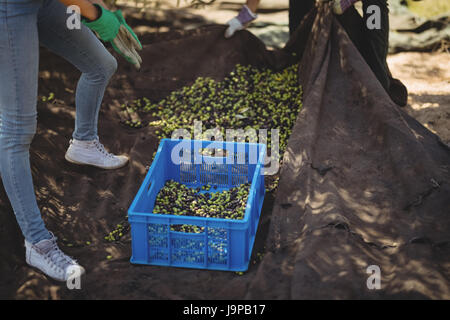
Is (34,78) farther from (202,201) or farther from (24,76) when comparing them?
(202,201)

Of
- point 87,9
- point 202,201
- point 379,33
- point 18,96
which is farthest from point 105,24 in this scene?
point 379,33

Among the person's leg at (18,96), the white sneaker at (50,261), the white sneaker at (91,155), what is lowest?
the white sneaker at (50,261)

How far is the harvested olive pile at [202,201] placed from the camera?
124 inches

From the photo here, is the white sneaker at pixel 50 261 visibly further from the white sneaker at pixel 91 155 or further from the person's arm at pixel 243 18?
the person's arm at pixel 243 18

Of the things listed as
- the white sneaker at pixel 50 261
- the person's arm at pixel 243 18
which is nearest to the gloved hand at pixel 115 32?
the white sneaker at pixel 50 261

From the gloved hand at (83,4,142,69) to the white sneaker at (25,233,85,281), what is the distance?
1.06m

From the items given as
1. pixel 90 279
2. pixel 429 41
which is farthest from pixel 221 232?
pixel 429 41

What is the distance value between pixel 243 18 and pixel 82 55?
1.87m

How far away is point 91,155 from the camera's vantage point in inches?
136

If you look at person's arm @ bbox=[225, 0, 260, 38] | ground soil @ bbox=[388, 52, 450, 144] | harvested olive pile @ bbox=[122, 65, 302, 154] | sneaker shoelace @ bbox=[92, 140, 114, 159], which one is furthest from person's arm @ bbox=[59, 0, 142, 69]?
ground soil @ bbox=[388, 52, 450, 144]

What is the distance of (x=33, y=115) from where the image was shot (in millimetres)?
2469

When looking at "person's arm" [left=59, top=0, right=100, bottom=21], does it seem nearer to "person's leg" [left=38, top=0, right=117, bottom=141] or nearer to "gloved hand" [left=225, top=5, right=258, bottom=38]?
"person's leg" [left=38, top=0, right=117, bottom=141]

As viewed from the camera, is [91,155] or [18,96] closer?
[18,96]
